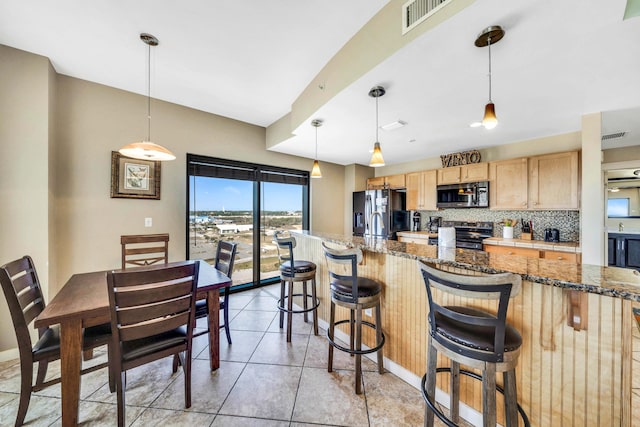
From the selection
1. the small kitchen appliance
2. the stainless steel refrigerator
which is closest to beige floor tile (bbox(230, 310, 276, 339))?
the stainless steel refrigerator

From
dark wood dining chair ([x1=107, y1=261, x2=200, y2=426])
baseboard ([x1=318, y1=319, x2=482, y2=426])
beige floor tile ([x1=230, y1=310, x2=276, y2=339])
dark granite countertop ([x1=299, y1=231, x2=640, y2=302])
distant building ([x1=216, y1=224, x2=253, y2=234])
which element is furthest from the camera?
distant building ([x1=216, y1=224, x2=253, y2=234])

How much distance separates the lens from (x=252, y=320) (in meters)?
2.94

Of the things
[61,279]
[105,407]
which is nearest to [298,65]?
[105,407]

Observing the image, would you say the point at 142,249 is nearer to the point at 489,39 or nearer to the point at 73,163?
the point at 73,163

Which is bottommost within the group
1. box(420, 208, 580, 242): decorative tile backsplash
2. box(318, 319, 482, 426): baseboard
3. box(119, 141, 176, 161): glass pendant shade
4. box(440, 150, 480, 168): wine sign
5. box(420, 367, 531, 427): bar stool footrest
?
box(318, 319, 482, 426): baseboard

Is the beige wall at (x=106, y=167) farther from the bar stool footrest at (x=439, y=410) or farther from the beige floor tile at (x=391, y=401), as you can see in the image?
the bar stool footrest at (x=439, y=410)

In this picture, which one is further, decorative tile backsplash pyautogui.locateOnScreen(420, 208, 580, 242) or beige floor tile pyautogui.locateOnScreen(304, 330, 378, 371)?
decorative tile backsplash pyautogui.locateOnScreen(420, 208, 580, 242)

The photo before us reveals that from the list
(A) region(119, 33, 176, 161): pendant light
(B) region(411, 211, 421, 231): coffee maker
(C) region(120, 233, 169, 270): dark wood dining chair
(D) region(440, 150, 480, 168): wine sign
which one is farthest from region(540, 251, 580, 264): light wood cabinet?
(C) region(120, 233, 169, 270): dark wood dining chair

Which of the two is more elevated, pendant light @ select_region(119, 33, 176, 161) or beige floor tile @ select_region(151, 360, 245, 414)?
pendant light @ select_region(119, 33, 176, 161)

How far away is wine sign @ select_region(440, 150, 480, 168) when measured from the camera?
4078 millimetres

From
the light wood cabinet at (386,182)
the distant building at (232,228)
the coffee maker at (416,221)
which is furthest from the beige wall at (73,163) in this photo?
the coffee maker at (416,221)

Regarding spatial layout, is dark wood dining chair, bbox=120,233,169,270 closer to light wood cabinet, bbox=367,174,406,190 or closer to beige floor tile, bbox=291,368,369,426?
beige floor tile, bbox=291,368,369,426

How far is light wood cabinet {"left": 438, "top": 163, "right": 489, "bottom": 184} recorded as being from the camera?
3.89 m

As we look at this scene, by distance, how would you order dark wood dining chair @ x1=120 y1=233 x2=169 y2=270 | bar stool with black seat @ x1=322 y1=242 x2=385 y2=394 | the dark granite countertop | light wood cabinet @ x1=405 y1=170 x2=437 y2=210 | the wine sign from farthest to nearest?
light wood cabinet @ x1=405 y1=170 x2=437 y2=210 → the wine sign → dark wood dining chair @ x1=120 y1=233 x2=169 y2=270 → bar stool with black seat @ x1=322 y1=242 x2=385 y2=394 → the dark granite countertop
